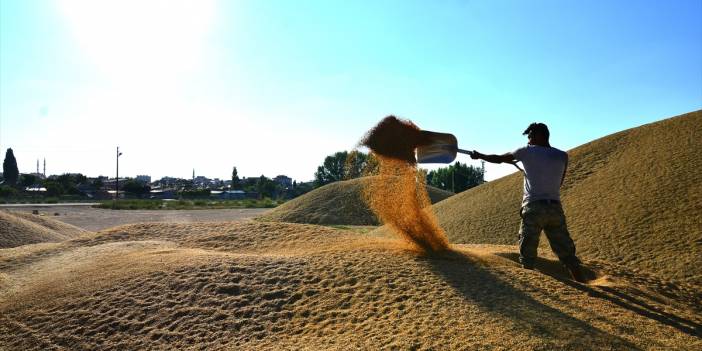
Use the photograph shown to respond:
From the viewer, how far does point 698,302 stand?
6055 millimetres

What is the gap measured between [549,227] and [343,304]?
8.22 feet

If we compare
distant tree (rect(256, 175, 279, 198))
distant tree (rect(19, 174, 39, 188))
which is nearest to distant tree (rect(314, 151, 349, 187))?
distant tree (rect(256, 175, 279, 198))

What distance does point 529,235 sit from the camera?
562 cm

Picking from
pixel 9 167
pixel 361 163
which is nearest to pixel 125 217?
pixel 361 163

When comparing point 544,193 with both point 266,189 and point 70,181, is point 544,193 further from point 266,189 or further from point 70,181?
point 70,181

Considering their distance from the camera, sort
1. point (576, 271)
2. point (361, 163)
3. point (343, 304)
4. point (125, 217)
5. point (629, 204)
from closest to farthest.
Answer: point (343, 304) < point (576, 271) < point (361, 163) < point (629, 204) < point (125, 217)

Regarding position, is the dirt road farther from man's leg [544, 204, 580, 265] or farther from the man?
man's leg [544, 204, 580, 265]

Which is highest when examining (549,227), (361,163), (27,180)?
(27,180)

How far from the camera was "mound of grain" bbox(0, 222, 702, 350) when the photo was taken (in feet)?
13.6

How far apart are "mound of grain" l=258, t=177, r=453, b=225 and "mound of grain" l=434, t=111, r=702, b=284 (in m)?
8.61

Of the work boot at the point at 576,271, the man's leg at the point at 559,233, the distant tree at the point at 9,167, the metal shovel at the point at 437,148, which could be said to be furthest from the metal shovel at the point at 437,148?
the distant tree at the point at 9,167

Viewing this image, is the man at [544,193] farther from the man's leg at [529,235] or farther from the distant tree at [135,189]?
the distant tree at [135,189]

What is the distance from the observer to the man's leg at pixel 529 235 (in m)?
5.52

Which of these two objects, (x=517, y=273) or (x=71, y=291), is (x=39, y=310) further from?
(x=517, y=273)
